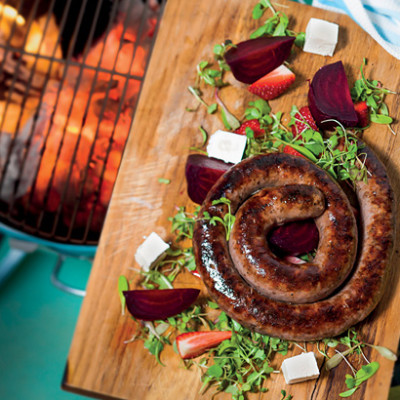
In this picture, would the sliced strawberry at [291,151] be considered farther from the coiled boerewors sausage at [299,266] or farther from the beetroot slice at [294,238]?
the beetroot slice at [294,238]

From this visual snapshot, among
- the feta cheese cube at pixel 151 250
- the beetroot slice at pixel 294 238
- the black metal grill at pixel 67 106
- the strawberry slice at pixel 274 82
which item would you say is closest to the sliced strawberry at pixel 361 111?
the strawberry slice at pixel 274 82

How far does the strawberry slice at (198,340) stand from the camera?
5.48 ft

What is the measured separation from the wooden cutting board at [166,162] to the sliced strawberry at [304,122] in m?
0.06

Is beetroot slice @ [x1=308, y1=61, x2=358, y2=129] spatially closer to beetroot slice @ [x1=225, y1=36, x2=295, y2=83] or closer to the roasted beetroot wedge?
beetroot slice @ [x1=225, y1=36, x2=295, y2=83]

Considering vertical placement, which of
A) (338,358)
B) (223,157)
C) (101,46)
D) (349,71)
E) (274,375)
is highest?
(349,71)

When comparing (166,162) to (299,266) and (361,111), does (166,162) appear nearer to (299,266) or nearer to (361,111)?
(299,266)

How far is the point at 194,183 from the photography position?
68.5 inches

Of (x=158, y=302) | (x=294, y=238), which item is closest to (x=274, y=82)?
(x=294, y=238)

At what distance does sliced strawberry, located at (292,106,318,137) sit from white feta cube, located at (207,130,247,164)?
0.69ft

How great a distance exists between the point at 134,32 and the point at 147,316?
128 centimetres

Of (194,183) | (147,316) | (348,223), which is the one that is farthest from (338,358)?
(194,183)

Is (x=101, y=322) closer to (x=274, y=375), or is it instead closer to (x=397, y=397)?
(x=274, y=375)

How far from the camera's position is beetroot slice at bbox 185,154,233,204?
1718 mm

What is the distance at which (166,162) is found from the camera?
5.99 feet
